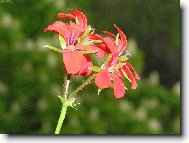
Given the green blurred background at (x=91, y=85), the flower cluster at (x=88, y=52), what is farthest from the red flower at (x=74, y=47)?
the green blurred background at (x=91, y=85)

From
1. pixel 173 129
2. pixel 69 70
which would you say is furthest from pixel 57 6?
pixel 69 70

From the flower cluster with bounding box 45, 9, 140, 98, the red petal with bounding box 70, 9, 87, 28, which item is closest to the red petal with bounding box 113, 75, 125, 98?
the flower cluster with bounding box 45, 9, 140, 98

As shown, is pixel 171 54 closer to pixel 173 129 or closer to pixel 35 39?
pixel 173 129

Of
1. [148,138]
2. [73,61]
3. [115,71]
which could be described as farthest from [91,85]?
[73,61]

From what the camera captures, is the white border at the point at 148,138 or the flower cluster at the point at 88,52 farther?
the white border at the point at 148,138

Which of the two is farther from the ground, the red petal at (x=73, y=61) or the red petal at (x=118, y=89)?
the red petal at (x=73, y=61)

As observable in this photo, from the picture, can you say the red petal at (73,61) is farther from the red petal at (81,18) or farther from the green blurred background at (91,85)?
the green blurred background at (91,85)

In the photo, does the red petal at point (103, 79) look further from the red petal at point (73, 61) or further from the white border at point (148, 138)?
the white border at point (148, 138)
